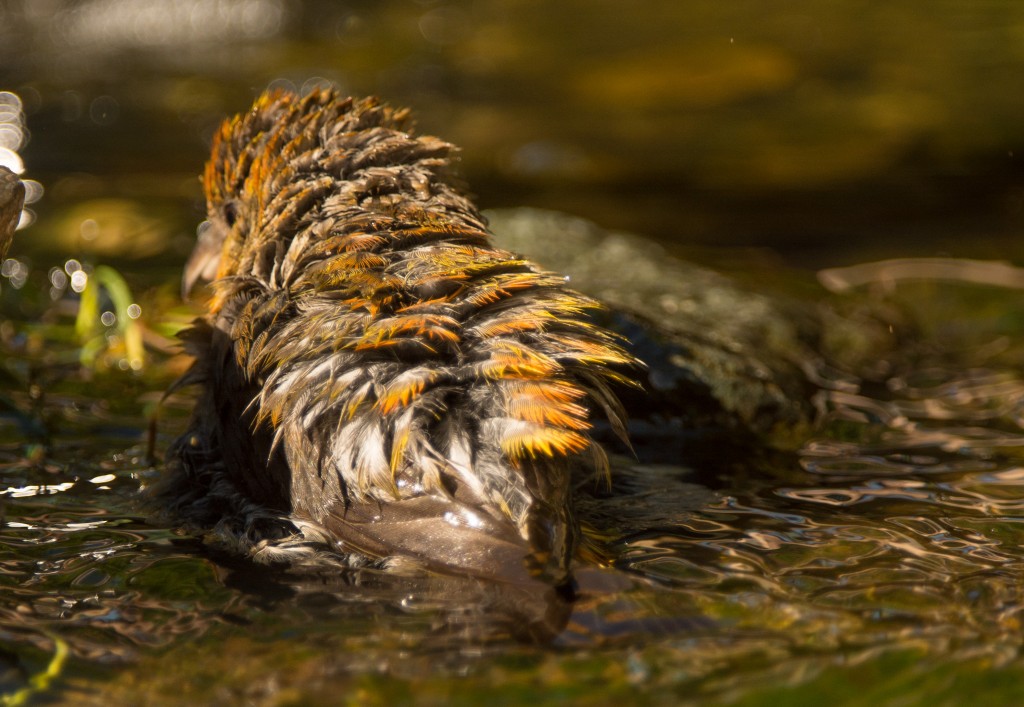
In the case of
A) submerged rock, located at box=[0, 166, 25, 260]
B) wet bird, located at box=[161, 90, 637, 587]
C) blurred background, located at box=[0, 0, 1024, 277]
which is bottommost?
wet bird, located at box=[161, 90, 637, 587]

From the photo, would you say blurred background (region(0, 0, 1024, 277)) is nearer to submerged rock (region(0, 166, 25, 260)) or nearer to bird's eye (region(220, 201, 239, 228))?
bird's eye (region(220, 201, 239, 228))

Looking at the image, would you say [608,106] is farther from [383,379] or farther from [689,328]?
[383,379]

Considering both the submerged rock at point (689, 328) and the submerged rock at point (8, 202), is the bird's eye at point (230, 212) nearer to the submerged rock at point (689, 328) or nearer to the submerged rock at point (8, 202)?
the submerged rock at point (8, 202)

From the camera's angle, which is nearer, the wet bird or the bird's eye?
the wet bird

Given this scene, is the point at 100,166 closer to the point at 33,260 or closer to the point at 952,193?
the point at 33,260

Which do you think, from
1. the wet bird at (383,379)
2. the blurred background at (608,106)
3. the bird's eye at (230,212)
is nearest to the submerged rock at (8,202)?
the wet bird at (383,379)

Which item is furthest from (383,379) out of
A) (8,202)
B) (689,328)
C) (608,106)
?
(608,106)

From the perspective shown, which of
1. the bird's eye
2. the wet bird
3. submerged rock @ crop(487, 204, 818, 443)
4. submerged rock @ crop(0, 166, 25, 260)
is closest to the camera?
the wet bird

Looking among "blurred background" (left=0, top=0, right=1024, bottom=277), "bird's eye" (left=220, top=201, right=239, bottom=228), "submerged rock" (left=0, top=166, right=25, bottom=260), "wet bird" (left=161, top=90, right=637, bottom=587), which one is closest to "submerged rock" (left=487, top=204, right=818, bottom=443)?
"wet bird" (left=161, top=90, right=637, bottom=587)
